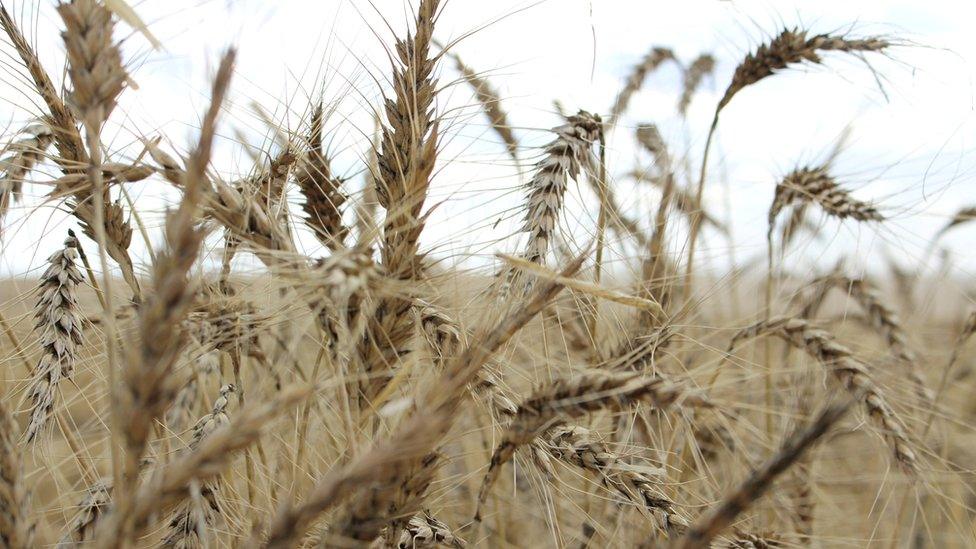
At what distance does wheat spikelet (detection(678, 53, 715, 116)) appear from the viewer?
268 centimetres

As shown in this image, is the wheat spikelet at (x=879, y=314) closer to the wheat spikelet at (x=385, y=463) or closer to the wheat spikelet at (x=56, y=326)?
the wheat spikelet at (x=385, y=463)

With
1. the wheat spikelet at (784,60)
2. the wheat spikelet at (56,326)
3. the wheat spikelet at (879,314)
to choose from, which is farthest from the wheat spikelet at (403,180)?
the wheat spikelet at (879,314)

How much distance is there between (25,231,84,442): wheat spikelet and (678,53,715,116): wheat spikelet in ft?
6.74

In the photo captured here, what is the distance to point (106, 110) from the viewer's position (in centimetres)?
85

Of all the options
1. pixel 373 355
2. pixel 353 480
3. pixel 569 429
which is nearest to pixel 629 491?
pixel 569 429

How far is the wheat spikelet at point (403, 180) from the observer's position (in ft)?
3.21

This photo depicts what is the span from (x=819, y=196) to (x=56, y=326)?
5.36 ft

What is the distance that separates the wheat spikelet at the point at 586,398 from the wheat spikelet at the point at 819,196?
1.13 metres

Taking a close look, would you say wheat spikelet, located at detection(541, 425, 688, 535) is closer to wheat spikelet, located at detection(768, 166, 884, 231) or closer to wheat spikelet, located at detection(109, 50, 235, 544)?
wheat spikelet, located at detection(109, 50, 235, 544)

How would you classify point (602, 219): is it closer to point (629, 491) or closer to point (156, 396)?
point (629, 491)

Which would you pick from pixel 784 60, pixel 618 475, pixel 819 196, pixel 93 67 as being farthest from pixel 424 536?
pixel 784 60

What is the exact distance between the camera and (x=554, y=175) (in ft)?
4.30

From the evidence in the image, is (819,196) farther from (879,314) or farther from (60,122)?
(60,122)

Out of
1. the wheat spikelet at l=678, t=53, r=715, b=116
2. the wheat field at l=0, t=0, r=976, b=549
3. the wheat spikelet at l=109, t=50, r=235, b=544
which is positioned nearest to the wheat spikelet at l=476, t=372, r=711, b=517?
the wheat field at l=0, t=0, r=976, b=549
